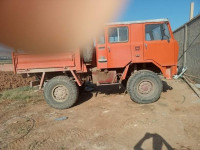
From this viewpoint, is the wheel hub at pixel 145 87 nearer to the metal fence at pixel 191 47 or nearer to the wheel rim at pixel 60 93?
the wheel rim at pixel 60 93

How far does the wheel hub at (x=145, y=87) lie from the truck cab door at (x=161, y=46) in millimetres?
772

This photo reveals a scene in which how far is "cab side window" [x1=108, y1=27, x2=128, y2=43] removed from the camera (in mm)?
A: 5039

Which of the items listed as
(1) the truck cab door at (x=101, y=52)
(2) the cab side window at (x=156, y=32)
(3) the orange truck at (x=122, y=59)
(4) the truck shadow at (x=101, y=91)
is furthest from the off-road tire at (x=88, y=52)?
(2) the cab side window at (x=156, y=32)

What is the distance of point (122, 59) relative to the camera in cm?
508

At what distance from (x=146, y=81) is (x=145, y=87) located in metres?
0.20

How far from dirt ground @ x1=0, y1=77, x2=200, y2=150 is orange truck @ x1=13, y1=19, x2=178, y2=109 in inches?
20.7

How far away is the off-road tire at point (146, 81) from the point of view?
5.02 m

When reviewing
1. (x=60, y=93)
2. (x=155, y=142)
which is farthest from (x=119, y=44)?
(x=155, y=142)

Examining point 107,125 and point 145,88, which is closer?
point 107,125

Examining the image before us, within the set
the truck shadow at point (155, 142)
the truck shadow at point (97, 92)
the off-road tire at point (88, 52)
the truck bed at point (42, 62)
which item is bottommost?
the truck shadow at point (155, 142)

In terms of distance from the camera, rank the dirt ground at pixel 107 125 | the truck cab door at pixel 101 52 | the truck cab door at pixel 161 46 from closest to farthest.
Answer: the dirt ground at pixel 107 125, the truck cab door at pixel 161 46, the truck cab door at pixel 101 52

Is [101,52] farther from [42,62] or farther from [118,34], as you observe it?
[42,62]

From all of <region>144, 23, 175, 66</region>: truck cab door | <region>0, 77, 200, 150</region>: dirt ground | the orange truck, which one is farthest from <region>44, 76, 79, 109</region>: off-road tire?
<region>144, 23, 175, 66</region>: truck cab door

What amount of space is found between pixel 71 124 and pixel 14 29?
588 cm
